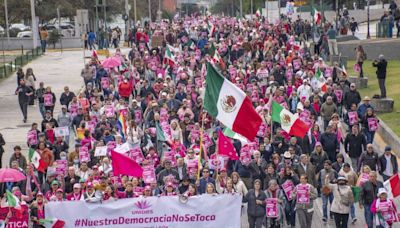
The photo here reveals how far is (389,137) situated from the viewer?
2697cm

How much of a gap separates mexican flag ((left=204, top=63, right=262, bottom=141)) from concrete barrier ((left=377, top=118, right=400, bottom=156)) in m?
8.32

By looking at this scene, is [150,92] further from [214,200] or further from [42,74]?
[42,74]

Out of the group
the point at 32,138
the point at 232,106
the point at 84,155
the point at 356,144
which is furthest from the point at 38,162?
the point at 356,144

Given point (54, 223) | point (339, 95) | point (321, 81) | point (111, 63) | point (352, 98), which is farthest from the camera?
point (111, 63)

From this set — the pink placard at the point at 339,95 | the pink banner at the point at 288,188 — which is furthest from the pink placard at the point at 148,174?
the pink placard at the point at 339,95

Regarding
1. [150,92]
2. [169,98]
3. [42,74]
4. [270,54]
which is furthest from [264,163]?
[42,74]

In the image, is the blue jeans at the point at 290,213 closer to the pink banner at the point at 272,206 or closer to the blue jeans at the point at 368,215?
the pink banner at the point at 272,206

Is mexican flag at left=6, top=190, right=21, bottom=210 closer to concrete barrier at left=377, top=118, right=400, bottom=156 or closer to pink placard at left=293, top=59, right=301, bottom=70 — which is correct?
concrete barrier at left=377, top=118, right=400, bottom=156

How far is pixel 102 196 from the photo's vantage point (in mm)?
18062

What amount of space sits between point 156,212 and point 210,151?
465 centimetres

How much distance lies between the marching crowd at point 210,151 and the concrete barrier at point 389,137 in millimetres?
1105

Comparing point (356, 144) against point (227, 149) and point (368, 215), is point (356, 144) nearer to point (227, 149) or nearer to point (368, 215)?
point (227, 149)

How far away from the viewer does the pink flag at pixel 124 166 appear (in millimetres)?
19281

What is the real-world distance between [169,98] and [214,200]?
9.91 m
